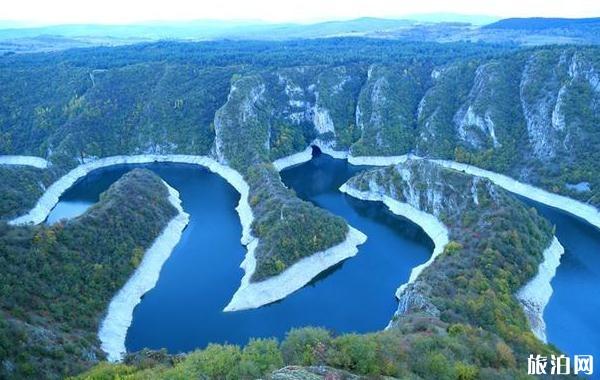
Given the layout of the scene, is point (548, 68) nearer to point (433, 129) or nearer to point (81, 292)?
point (433, 129)

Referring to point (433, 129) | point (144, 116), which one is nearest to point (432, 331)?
point (433, 129)

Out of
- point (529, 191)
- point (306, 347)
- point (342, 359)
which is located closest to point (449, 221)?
point (529, 191)

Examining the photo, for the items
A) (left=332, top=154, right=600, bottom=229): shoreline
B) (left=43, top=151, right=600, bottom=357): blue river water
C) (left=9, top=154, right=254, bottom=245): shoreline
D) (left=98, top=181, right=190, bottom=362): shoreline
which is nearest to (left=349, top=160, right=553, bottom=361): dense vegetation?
(left=43, top=151, right=600, bottom=357): blue river water

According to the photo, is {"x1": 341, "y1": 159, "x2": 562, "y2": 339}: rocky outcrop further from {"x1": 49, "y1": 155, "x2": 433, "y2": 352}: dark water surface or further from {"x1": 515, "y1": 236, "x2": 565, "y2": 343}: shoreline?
{"x1": 49, "y1": 155, "x2": 433, "y2": 352}: dark water surface

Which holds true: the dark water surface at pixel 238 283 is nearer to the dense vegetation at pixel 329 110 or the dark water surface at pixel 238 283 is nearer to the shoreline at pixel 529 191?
the shoreline at pixel 529 191

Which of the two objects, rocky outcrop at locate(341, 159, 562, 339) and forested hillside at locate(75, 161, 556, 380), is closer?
forested hillside at locate(75, 161, 556, 380)

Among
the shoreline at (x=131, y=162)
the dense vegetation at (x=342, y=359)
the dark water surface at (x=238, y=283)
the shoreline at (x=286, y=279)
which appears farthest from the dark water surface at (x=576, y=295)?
the shoreline at (x=131, y=162)
